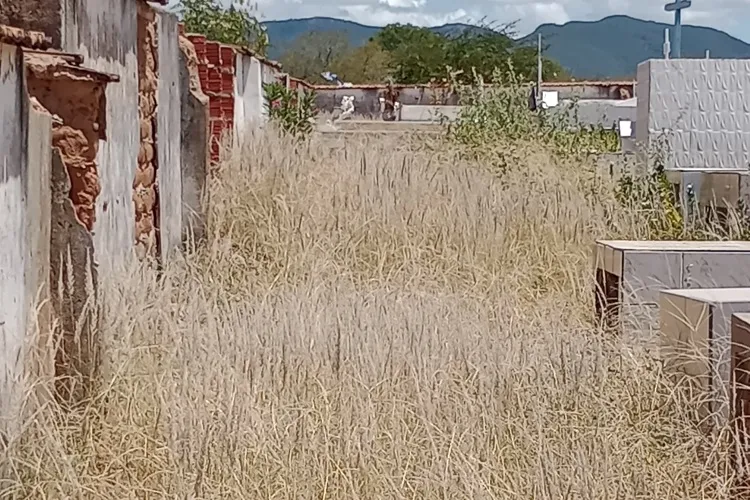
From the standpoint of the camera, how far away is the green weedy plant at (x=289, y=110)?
32.7ft

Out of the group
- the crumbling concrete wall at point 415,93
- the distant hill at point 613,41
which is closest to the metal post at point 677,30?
the crumbling concrete wall at point 415,93

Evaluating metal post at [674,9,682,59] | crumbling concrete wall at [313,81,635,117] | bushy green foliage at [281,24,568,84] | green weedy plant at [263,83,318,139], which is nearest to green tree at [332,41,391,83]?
bushy green foliage at [281,24,568,84]

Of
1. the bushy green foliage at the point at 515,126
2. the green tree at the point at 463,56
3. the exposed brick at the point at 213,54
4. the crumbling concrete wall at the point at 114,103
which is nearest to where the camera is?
the crumbling concrete wall at the point at 114,103

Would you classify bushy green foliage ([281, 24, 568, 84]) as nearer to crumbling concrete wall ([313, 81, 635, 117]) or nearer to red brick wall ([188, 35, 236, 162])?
crumbling concrete wall ([313, 81, 635, 117])

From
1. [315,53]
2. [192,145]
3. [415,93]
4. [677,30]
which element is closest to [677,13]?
[677,30]

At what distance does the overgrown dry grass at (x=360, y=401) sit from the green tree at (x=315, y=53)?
94.1ft

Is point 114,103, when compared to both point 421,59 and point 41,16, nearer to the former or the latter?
point 41,16

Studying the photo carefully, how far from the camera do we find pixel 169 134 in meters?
6.01

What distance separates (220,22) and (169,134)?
6757 mm

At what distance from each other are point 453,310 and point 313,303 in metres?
0.63

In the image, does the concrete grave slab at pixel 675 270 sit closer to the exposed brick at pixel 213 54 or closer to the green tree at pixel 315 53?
the exposed brick at pixel 213 54

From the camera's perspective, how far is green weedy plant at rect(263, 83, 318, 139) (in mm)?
9953

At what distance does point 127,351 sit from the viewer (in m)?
3.80

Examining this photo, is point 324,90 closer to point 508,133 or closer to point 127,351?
point 508,133
